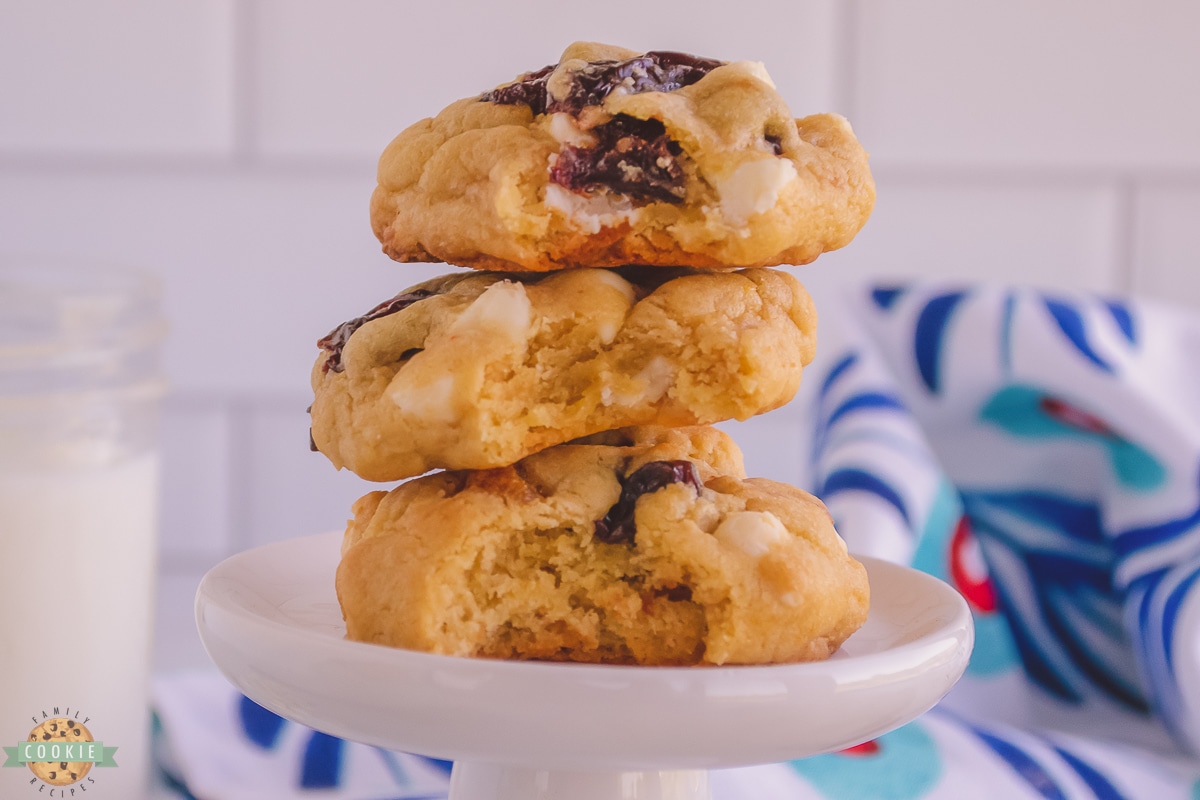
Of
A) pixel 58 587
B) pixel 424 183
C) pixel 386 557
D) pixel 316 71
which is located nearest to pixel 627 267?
pixel 424 183

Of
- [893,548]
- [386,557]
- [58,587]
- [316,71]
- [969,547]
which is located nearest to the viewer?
[386,557]

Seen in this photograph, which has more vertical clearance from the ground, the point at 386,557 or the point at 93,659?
the point at 386,557

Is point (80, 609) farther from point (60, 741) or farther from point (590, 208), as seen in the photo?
point (590, 208)

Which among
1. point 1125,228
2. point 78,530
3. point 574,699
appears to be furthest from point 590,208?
point 1125,228

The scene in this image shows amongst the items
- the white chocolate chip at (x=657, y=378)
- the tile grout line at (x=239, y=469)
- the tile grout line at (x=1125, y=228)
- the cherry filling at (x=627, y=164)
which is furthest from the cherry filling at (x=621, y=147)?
the tile grout line at (x=1125, y=228)

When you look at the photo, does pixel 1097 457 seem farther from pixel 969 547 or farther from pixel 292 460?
pixel 292 460

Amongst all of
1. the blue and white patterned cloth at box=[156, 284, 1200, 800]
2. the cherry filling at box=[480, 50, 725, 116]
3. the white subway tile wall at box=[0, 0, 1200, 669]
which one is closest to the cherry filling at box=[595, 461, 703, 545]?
the cherry filling at box=[480, 50, 725, 116]

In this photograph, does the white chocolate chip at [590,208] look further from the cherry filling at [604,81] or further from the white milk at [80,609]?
the white milk at [80,609]

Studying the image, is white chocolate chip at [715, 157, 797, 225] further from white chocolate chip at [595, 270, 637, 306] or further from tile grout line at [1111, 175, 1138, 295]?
tile grout line at [1111, 175, 1138, 295]
